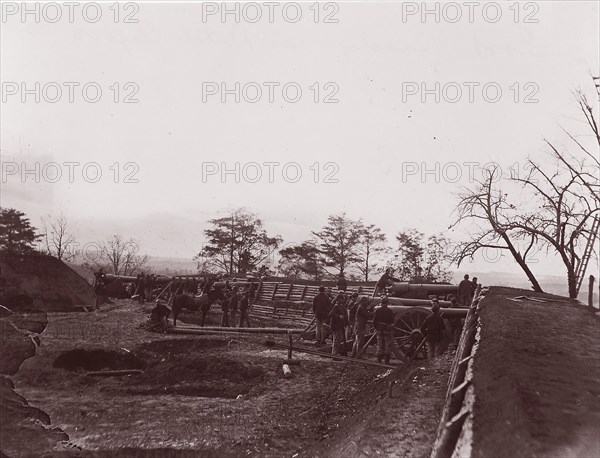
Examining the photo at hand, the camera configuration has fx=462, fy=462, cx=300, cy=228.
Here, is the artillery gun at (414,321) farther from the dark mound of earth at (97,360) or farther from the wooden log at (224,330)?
the dark mound of earth at (97,360)

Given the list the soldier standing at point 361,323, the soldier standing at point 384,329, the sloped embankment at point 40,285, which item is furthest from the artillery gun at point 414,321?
the sloped embankment at point 40,285

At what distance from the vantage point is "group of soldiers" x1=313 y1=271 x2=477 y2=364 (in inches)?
406

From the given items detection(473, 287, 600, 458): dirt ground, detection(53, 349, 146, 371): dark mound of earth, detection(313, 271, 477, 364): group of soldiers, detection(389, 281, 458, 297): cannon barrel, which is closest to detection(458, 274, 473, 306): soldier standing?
detection(313, 271, 477, 364): group of soldiers

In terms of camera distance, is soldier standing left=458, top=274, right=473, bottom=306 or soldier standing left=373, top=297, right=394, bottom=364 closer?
soldier standing left=373, top=297, right=394, bottom=364

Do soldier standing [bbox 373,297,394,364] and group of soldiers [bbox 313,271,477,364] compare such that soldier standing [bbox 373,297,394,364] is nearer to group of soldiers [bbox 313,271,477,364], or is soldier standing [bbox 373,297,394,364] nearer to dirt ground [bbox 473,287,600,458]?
group of soldiers [bbox 313,271,477,364]

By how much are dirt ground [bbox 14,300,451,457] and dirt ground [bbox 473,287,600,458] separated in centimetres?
124

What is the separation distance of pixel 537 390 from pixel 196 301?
15860 mm

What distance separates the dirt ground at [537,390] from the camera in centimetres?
290

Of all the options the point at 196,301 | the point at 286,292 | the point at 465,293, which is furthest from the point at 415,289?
the point at 286,292

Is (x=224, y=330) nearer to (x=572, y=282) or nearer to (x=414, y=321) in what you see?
(x=414, y=321)

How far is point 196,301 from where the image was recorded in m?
18.4

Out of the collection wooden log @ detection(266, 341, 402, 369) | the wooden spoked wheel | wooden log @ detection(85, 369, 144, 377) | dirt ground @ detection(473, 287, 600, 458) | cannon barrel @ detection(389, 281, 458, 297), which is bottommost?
wooden log @ detection(85, 369, 144, 377)

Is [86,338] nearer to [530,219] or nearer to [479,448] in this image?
[479,448]

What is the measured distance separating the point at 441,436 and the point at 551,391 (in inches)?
43.6
